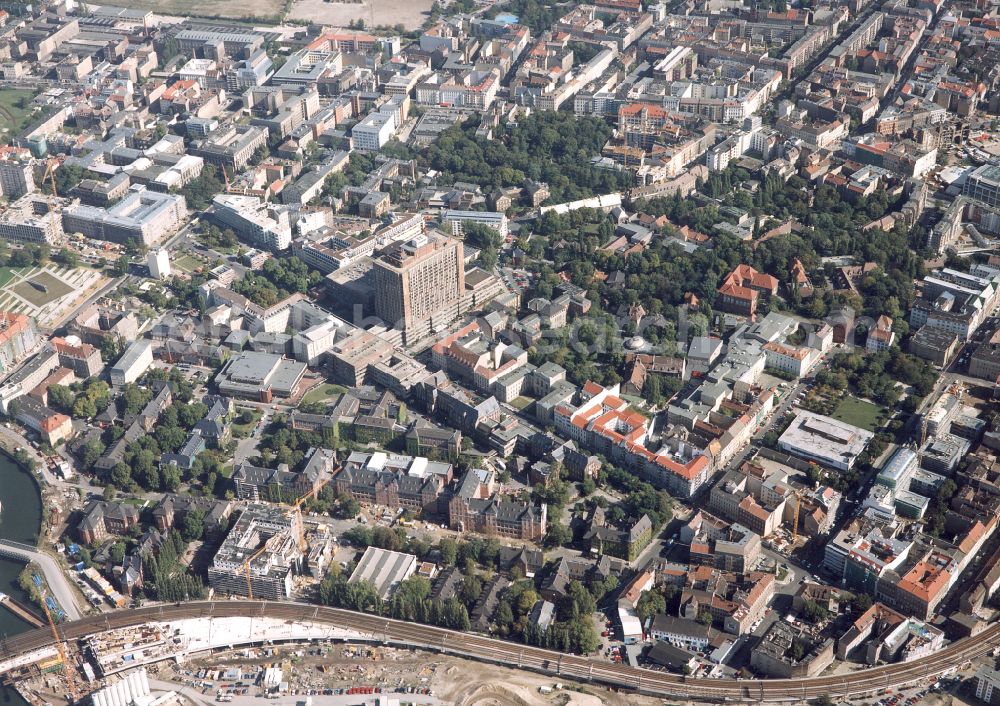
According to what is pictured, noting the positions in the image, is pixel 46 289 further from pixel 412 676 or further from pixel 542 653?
pixel 542 653

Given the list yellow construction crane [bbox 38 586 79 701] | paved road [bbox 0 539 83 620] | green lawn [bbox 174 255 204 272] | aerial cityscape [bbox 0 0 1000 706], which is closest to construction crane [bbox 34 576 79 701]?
yellow construction crane [bbox 38 586 79 701]

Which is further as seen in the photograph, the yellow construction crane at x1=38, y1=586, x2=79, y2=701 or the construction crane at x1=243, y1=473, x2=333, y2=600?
the construction crane at x1=243, y1=473, x2=333, y2=600

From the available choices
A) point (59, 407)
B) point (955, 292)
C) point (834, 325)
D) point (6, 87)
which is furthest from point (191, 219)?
point (955, 292)

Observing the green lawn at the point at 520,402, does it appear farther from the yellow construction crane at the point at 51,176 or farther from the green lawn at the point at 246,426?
the yellow construction crane at the point at 51,176

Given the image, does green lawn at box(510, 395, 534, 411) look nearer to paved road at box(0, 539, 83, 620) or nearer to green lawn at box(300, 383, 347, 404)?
green lawn at box(300, 383, 347, 404)

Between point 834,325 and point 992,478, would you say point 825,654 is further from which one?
point 834,325

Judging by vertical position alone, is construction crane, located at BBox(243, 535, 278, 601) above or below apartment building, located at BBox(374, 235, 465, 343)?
below
